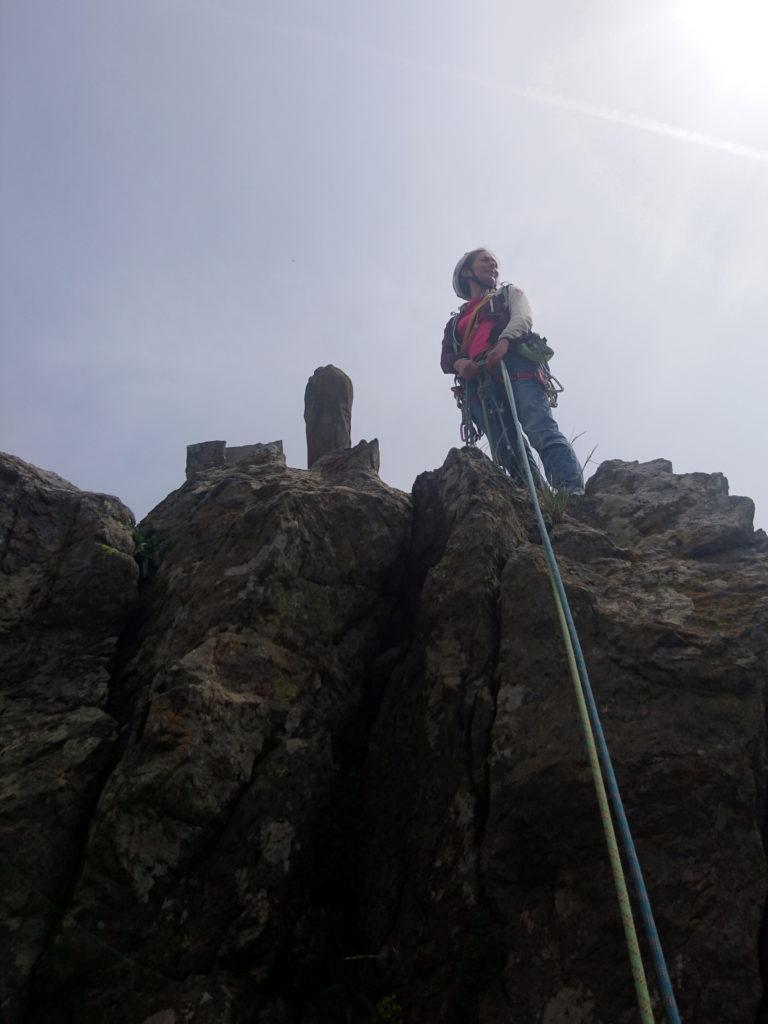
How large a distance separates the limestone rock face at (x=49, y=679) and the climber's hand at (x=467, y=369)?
13.5 feet

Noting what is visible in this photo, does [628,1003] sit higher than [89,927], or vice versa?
[89,927]

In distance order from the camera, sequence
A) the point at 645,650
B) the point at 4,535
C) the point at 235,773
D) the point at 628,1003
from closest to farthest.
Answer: the point at 628,1003 < the point at 235,773 < the point at 645,650 < the point at 4,535

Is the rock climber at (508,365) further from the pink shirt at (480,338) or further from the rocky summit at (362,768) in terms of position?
the rocky summit at (362,768)

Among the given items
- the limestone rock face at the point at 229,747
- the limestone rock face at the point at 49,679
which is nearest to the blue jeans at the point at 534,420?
the limestone rock face at the point at 229,747

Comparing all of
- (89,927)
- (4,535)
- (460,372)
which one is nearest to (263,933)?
(89,927)

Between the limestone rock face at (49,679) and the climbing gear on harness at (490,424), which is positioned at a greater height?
the climbing gear on harness at (490,424)

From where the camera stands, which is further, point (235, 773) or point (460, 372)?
point (460, 372)

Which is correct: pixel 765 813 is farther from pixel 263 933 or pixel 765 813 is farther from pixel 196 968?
pixel 196 968

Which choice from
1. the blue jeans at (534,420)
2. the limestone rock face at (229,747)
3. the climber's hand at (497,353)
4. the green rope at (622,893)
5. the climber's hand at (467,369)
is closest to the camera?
the green rope at (622,893)

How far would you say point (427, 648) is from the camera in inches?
183

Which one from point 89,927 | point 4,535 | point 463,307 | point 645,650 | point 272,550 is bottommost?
point 89,927

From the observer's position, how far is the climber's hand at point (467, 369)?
8094mm

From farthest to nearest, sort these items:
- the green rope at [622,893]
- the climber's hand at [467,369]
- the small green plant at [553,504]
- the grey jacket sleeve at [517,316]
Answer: the climber's hand at [467,369]
the grey jacket sleeve at [517,316]
the small green plant at [553,504]
the green rope at [622,893]

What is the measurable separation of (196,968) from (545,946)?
1565 millimetres
